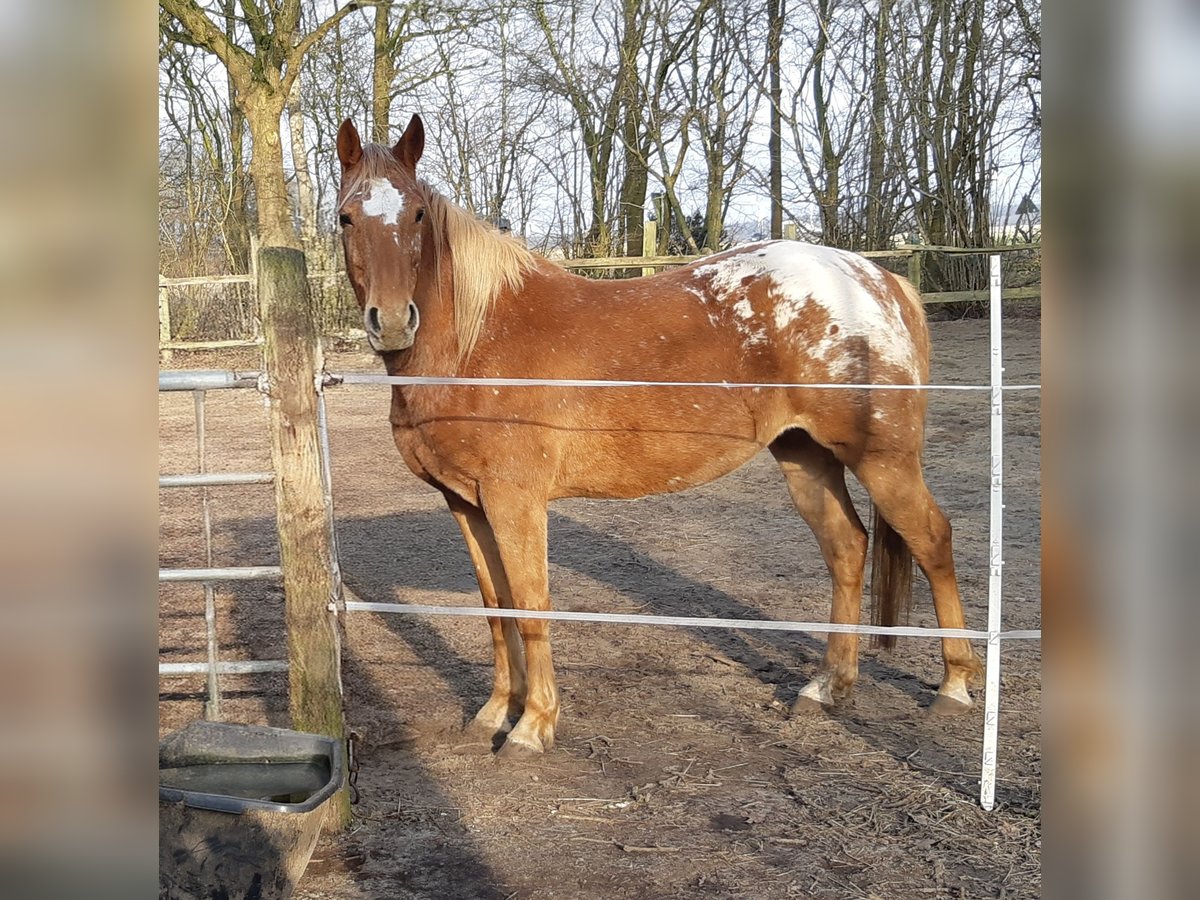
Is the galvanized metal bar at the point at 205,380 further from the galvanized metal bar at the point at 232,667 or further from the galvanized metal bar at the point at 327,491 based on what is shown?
the galvanized metal bar at the point at 232,667

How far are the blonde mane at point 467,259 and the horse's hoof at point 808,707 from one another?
5.62 ft

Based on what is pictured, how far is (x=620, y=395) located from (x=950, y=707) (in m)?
1.58

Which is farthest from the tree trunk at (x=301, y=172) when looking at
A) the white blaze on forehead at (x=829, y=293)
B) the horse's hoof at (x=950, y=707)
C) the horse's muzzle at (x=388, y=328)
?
the horse's hoof at (x=950, y=707)

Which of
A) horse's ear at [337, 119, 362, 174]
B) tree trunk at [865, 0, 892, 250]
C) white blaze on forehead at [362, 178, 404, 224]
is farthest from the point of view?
tree trunk at [865, 0, 892, 250]

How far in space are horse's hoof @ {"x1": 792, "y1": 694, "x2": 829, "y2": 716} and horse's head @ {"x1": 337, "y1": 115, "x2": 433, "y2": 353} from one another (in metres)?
1.88

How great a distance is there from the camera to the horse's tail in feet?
12.2

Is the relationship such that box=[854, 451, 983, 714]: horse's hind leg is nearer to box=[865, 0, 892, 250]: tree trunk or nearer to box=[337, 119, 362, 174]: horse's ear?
box=[337, 119, 362, 174]: horse's ear

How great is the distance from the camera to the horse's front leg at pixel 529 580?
11.0 ft

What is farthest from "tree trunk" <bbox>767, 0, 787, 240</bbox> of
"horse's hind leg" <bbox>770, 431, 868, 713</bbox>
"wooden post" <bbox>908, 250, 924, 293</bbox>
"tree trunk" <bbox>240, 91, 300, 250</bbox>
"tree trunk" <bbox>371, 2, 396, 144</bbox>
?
"horse's hind leg" <bbox>770, 431, 868, 713</bbox>
